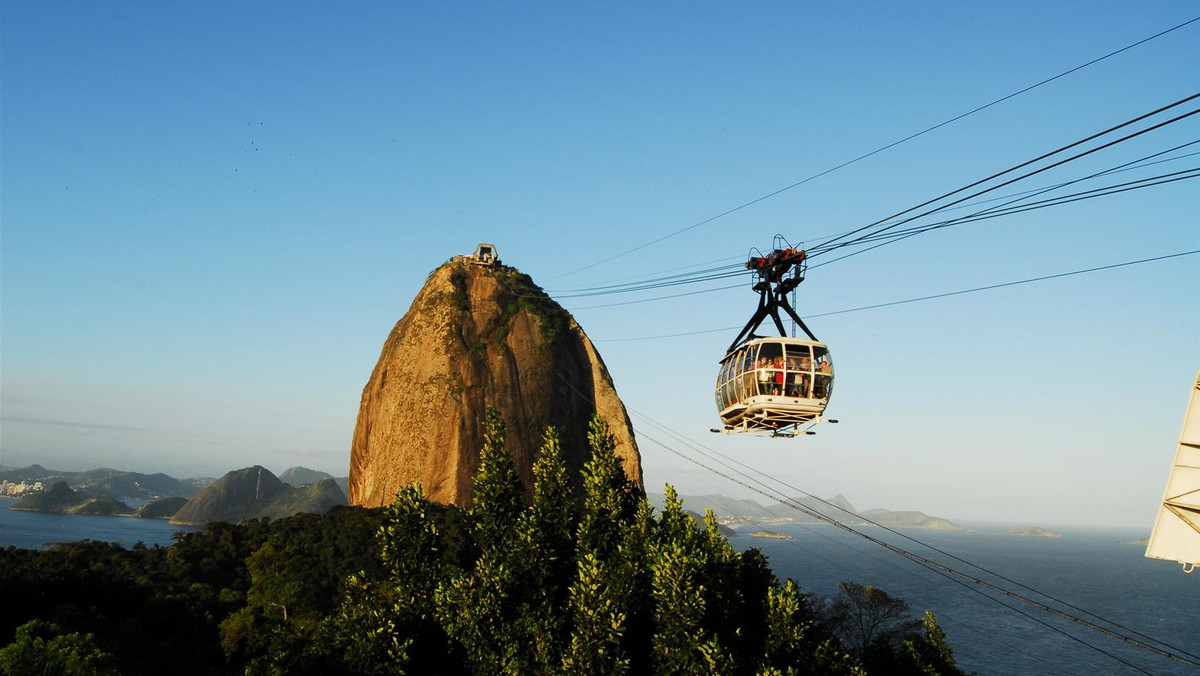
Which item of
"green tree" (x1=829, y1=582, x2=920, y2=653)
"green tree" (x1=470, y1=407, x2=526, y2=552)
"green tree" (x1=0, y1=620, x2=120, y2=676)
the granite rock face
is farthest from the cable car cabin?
the granite rock face

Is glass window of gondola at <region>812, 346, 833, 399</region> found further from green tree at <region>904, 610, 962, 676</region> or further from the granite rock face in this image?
the granite rock face

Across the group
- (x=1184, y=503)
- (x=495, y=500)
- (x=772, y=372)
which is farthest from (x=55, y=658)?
(x=1184, y=503)

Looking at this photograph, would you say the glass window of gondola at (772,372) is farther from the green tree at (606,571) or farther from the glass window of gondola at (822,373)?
the green tree at (606,571)

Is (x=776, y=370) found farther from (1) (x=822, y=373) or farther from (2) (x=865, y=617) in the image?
(2) (x=865, y=617)

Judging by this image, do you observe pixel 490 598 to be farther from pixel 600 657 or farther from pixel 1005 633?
pixel 1005 633

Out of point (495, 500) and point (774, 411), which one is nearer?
point (774, 411)

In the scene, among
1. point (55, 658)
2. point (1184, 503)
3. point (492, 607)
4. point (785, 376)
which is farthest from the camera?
point (55, 658)

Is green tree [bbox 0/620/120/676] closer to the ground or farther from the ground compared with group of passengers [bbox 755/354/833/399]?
closer to the ground

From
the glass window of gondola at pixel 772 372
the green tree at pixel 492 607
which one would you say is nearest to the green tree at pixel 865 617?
the glass window of gondola at pixel 772 372
